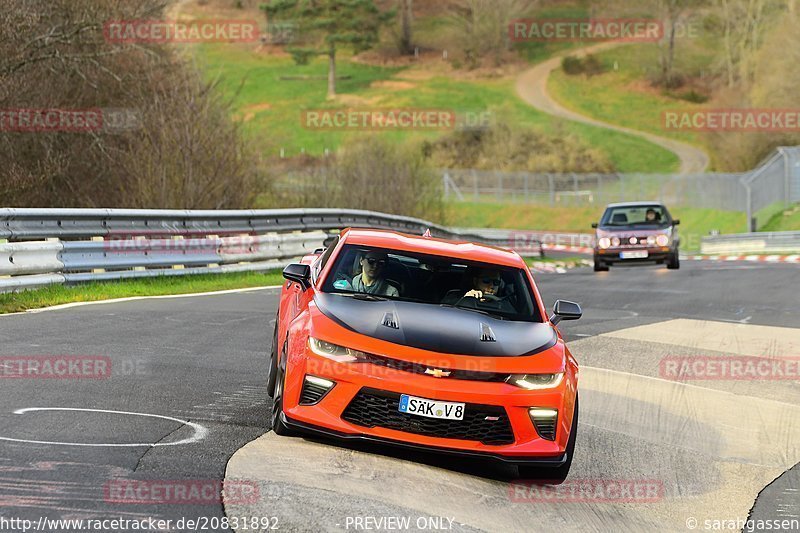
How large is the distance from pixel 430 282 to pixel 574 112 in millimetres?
109323

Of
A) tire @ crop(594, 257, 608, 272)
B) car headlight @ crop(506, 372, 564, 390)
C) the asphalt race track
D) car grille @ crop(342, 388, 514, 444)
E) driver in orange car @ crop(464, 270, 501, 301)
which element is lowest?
tire @ crop(594, 257, 608, 272)

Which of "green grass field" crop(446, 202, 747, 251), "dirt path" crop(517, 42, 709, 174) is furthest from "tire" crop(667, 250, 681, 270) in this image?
"dirt path" crop(517, 42, 709, 174)

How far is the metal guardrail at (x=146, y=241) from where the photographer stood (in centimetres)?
1672

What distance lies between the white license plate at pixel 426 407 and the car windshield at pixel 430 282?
4.28 ft

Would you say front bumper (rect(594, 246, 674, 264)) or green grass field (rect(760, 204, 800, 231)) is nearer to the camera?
front bumper (rect(594, 246, 674, 264))

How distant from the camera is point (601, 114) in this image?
380ft

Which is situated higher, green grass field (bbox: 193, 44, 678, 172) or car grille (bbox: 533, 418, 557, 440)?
car grille (bbox: 533, 418, 557, 440)

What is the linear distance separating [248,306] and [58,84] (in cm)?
1095

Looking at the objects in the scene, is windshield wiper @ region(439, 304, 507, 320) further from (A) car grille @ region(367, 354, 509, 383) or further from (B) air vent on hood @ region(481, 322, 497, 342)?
(A) car grille @ region(367, 354, 509, 383)

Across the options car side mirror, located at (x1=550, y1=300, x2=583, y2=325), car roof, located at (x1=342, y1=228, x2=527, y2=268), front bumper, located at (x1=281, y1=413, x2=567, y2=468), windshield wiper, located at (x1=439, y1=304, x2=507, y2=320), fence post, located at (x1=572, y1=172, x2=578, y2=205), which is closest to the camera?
front bumper, located at (x1=281, y1=413, x2=567, y2=468)

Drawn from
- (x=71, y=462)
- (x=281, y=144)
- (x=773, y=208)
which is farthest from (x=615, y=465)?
(x=281, y=144)

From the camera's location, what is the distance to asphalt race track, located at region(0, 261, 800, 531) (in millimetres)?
6414

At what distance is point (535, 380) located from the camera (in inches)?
304

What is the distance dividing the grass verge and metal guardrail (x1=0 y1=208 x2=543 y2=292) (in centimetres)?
13
